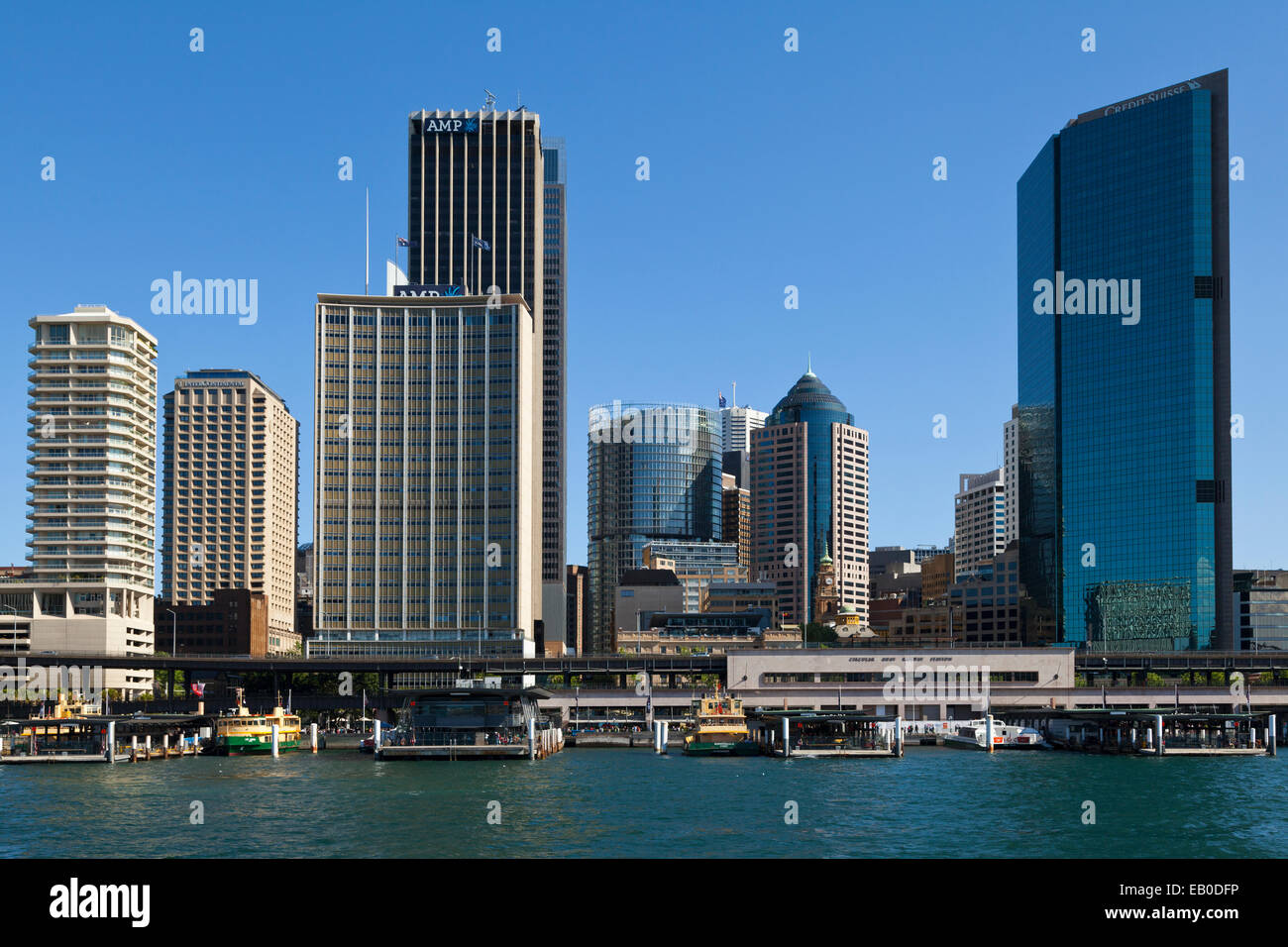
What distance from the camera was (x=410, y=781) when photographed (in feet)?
332

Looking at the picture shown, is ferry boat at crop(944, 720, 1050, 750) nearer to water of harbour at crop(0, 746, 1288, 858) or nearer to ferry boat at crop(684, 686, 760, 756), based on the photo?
ferry boat at crop(684, 686, 760, 756)

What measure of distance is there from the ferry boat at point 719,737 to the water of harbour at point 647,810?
72.5 feet

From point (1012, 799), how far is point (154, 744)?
386ft

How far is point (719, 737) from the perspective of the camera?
152125mm

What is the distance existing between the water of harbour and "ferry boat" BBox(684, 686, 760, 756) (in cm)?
2210

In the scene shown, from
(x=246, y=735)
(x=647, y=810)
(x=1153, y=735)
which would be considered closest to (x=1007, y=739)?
(x=1153, y=735)

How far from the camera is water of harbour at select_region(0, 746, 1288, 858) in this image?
200ft

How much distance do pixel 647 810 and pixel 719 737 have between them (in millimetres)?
75630

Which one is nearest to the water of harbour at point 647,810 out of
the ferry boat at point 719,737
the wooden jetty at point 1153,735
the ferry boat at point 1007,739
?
the wooden jetty at point 1153,735

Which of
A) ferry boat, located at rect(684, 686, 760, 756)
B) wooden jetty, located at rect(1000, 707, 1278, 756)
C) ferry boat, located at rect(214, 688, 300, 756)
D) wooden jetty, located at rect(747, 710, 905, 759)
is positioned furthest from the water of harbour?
ferry boat, located at rect(214, 688, 300, 756)
